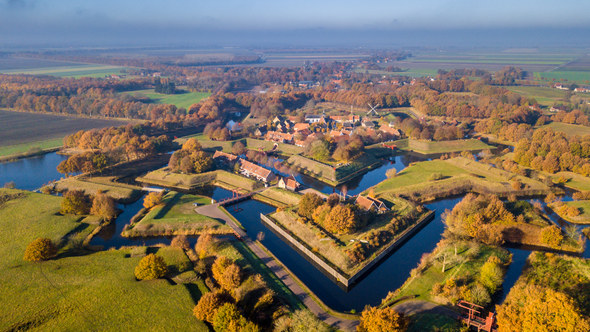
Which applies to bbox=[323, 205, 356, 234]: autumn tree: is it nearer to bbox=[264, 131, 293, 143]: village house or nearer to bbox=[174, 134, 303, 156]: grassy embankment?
bbox=[174, 134, 303, 156]: grassy embankment

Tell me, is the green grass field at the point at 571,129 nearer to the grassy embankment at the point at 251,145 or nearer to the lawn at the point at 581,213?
the lawn at the point at 581,213

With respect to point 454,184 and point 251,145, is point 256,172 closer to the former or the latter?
point 251,145

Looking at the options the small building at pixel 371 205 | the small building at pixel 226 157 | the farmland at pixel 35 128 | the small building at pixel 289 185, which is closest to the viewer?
the small building at pixel 371 205

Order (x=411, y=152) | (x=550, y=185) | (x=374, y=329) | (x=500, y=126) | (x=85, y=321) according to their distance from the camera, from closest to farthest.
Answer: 1. (x=374, y=329)
2. (x=85, y=321)
3. (x=550, y=185)
4. (x=411, y=152)
5. (x=500, y=126)

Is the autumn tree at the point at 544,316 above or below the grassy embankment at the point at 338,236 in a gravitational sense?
above

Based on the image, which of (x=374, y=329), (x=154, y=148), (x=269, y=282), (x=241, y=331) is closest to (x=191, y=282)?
(x=269, y=282)

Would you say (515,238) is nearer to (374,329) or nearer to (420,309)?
(420,309)

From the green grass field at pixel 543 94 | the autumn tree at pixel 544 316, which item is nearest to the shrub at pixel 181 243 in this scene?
the autumn tree at pixel 544 316
